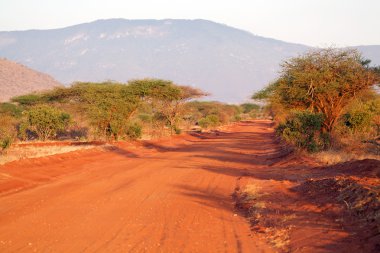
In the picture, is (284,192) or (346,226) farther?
(284,192)

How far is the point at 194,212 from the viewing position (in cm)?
972

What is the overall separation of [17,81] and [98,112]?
203ft

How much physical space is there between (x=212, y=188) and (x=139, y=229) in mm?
4997

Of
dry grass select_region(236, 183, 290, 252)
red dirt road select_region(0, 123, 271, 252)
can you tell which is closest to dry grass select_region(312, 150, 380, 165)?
red dirt road select_region(0, 123, 271, 252)

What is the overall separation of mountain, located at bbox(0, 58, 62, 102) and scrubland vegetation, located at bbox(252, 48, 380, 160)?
63.2m

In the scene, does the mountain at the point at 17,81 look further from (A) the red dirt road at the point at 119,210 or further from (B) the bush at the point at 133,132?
(A) the red dirt road at the point at 119,210

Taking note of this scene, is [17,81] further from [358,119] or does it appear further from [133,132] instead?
[358,119]

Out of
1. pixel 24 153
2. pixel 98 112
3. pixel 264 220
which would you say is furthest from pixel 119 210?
pixel 98 112

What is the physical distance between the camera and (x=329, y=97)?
2341 cm

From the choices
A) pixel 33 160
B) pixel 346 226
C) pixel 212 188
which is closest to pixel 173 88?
pixel 33 160

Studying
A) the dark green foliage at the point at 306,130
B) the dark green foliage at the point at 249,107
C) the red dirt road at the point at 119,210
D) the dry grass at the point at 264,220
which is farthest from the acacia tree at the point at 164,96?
the dark green foliage at the point at 249,107

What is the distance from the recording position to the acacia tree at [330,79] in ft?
74.9

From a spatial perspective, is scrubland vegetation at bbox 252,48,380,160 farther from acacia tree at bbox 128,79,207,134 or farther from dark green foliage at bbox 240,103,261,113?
dark green foliage at bbox 240,103,261,113

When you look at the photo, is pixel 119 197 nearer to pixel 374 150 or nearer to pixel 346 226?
pixel 346 226
